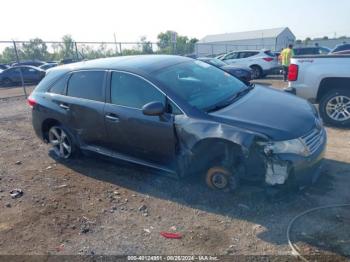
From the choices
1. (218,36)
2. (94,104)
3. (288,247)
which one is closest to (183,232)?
(288,247)

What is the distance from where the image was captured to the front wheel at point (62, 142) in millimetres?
5475

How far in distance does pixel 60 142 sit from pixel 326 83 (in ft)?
16.9

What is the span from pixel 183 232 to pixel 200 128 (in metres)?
1.17

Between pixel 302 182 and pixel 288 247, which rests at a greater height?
pixel 302 182

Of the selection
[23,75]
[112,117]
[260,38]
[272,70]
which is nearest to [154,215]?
[112,117]

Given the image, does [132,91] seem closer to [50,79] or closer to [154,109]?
[154,109]

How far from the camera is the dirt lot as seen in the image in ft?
10.8

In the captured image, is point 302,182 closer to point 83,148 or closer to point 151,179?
point 151,179

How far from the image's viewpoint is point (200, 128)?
3.88 m

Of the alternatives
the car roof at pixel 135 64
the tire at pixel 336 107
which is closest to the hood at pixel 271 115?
the car roof at pixel 135 64

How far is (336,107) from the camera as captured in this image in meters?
6.58

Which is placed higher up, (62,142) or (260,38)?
(62,142)

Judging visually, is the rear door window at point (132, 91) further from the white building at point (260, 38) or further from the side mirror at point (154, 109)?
the white building at point (260, 38)

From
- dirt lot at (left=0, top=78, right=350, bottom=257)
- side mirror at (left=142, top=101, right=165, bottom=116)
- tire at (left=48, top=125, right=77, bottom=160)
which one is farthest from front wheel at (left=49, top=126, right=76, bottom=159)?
side mirror at (left=142, top=101, right=165, bottom=116)
